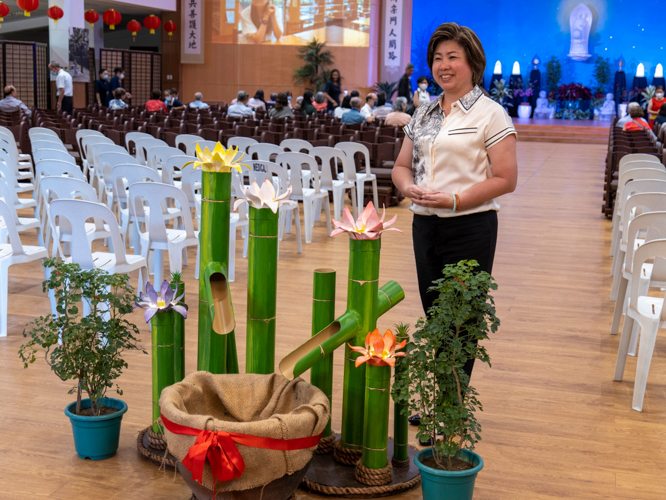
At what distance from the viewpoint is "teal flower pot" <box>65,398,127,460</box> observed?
257 centimetres

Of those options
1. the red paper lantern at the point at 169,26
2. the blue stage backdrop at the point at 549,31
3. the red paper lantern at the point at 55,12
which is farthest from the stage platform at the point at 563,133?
the red paper lantern at the point at 55,12

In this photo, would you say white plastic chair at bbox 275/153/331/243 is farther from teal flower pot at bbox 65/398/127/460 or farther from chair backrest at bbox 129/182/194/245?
teal flower pot at bbox 65/398/127/460

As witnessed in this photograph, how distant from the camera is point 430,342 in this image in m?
2.24

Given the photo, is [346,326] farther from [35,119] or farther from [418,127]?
[35,119]

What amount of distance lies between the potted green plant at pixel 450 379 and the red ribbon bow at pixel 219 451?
0.50 m

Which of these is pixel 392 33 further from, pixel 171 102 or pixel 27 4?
pixel 27 4

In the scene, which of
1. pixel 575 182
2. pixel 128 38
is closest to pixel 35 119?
pixel 575 182

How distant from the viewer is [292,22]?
21125 mm

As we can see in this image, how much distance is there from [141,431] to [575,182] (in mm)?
9245

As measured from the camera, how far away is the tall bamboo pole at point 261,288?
2354 millimetres

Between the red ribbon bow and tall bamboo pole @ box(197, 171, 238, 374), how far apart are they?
0.42 meters

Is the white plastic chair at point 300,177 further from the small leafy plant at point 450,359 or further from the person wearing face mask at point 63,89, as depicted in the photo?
the person wearing face mask at point 63,89

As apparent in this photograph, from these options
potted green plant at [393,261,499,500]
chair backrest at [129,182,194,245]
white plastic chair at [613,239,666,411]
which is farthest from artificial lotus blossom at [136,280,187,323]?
white plastic chair at [613,239,666,411]

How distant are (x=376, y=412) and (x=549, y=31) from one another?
22.6 m
